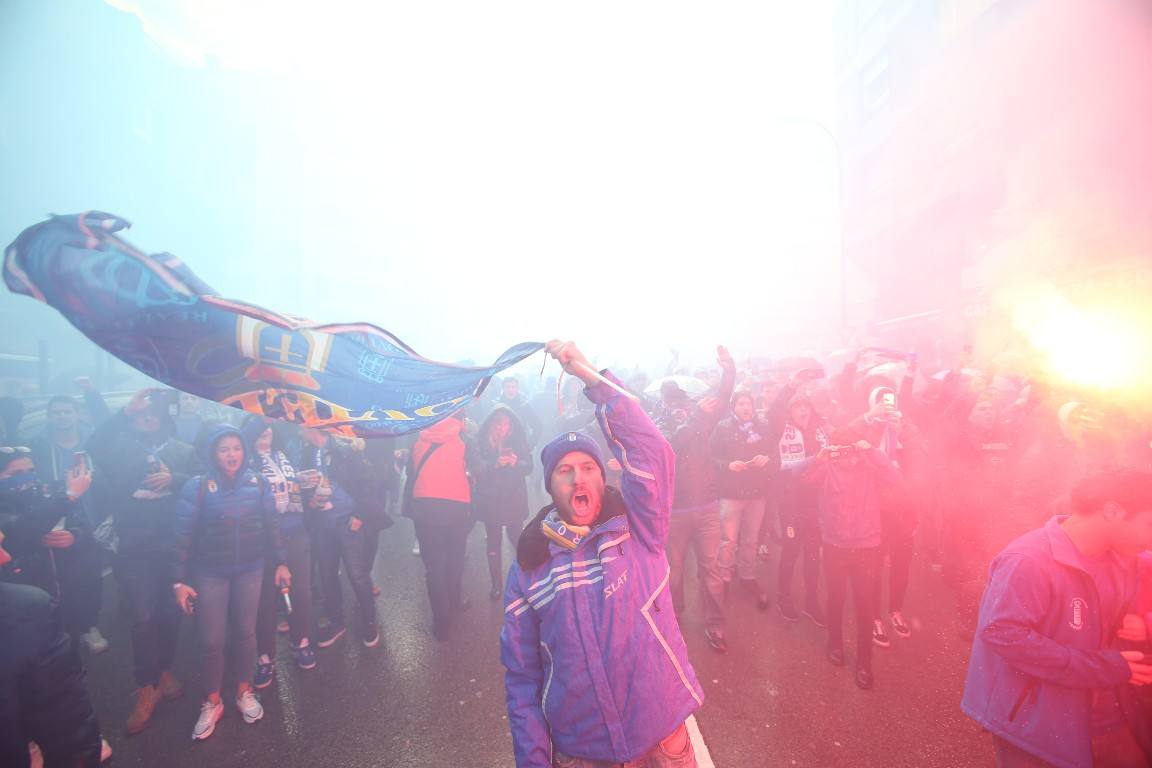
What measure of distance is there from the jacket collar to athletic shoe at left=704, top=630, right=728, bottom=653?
3.16 m

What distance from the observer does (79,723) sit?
8.57 feet

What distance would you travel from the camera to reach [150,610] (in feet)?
13.3

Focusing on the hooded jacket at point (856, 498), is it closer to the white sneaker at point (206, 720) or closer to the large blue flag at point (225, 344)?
the large blue flag at point (225, 344)

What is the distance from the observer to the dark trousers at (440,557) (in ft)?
15.8

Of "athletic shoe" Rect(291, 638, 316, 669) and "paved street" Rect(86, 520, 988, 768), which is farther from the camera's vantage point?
"athletic shoe" Rect(291, 638, 316, 669)

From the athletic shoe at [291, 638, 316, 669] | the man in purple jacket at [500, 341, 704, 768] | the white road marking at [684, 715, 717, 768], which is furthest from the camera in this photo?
the athletic shoe at [291, 638, 316, 669]

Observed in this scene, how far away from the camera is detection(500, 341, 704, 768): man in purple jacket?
73.7 inches

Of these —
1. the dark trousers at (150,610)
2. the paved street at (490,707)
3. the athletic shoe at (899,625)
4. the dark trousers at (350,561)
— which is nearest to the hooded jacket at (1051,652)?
the paved street at (490,707)

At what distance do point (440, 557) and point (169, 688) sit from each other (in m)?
2.59

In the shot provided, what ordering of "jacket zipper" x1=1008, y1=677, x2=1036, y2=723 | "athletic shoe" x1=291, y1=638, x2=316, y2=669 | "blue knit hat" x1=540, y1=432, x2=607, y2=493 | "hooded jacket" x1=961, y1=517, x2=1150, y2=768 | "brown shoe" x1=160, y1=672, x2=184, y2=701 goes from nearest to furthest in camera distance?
"hooded jacket" x1=961, y1=517, x2=1150, y2=768 → "jacket zipper" x1=1008, y1=677, x2=1036, y2=723 → "blue knit hat" x1=540, y1=432, x2=607, y2=493 → "brown shoe" x1=160, y1=672, x2=184, y2=701 → "athletic shoe" x1=291, y1=638, x2=316, y2=669

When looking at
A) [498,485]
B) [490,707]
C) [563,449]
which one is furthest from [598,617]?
[498,485]

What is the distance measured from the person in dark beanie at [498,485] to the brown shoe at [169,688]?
3.09 m

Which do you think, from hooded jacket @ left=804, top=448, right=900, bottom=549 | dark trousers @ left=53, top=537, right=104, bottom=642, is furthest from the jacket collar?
dark trousers @ left=53, top=537, right=104, bottom=642

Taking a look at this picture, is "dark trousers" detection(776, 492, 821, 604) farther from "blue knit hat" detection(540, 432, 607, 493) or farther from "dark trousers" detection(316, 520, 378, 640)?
"dark trousers" detection(316, 520, 378, 640)
